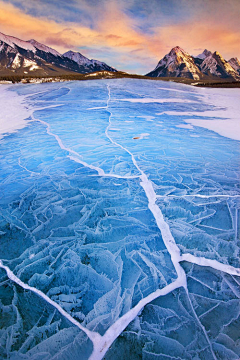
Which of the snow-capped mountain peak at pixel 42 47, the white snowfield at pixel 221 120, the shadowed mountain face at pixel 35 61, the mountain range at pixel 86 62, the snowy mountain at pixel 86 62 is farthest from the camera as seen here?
the snowy mountain at pixel 86 62

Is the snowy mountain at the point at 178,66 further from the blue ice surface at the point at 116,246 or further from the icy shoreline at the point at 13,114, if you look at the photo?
the blue ice surface at the point at 116,246

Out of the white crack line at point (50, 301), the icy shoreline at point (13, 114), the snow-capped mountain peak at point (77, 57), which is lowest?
the white crack line at point (50, 301)

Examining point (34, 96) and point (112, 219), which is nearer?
point (112, 219)

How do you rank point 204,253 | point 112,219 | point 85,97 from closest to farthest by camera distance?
1. point 204,253
2. point 112,219
3. point 85,97

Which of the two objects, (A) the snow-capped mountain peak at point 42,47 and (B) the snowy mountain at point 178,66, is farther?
(A) the snow-capped mountain peak at point 42,47

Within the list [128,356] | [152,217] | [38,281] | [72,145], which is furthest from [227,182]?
[72,145]

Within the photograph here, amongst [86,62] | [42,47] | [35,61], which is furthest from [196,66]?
[42,47]

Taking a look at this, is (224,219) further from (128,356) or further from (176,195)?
(128,356)

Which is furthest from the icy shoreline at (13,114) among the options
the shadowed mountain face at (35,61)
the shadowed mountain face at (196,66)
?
the shadowed mountain face at (196,66)

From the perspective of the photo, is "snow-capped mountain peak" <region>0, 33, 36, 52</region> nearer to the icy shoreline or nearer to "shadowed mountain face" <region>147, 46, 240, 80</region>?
"shadowed mountain face" <region>147, 46, 240, 80</region>
